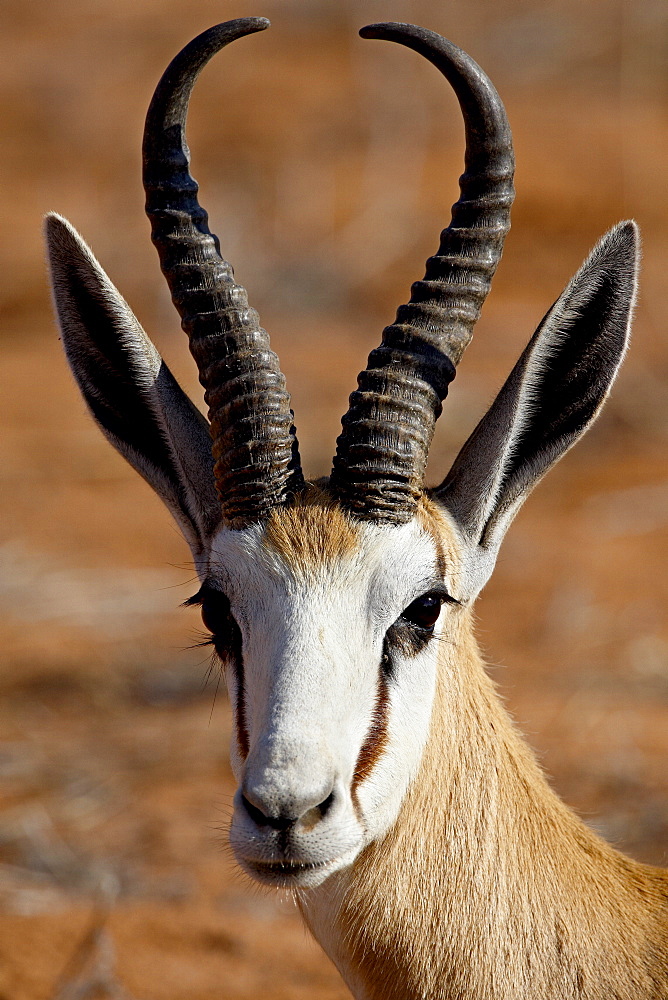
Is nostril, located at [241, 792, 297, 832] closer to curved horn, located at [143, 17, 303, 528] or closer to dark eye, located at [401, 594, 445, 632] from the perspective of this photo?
dark eye, located at [401, 594, 445, 632]

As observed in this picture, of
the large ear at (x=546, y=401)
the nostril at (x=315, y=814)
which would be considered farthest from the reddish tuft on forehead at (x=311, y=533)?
the nostril at (x=315, y=814)

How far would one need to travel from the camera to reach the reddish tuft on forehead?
3.41m

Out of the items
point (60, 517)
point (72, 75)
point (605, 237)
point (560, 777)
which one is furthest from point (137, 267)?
point (605, 237)

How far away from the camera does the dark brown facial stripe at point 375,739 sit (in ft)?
10.5

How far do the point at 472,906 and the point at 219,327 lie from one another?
74.9 inches

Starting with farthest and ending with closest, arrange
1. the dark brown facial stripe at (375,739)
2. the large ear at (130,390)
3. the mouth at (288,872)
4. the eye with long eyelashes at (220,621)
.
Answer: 1. the large ear at (130,390)
2. the eye with long eyelashes at (220,621)
3. the dark brown facial stripe at (375,739)
4. the mouth at (288,872)

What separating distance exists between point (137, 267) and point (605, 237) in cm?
1331

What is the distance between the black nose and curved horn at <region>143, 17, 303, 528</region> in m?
0.92

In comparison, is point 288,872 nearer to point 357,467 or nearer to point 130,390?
point 357,467

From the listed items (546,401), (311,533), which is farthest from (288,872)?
(546,401)

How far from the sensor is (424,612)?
11.4 ft

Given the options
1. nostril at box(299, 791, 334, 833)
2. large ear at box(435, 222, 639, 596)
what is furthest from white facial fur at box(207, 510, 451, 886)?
large ear at box(435, 222, 639, 596)

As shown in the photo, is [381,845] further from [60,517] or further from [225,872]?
[60,517]

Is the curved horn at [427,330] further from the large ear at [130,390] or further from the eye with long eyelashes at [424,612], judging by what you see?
the large ear at [130,390]
